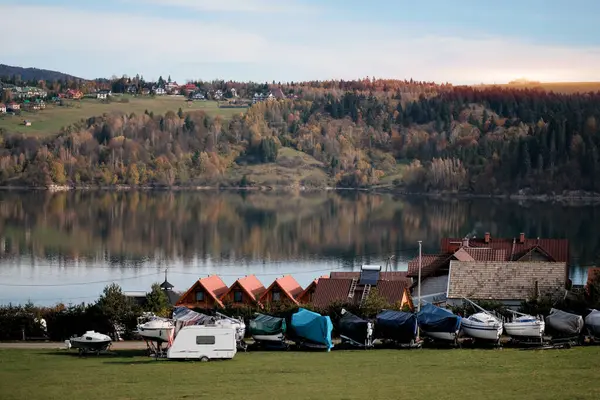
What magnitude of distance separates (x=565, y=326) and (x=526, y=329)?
37.6 inches

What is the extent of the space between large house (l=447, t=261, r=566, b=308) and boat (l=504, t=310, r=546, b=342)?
8920 millimetres

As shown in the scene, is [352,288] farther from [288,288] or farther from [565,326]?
[565,326]

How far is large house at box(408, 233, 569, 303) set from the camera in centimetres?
3972

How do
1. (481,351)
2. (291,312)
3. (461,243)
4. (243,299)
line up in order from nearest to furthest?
(481,351) → (291,312) → (243,299) → (461,243)

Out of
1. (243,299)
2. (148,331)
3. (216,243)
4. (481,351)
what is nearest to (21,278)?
(243,299)

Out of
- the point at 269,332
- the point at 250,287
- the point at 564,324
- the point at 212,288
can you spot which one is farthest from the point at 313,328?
the point at 250,287

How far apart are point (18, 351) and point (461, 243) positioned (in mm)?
24266

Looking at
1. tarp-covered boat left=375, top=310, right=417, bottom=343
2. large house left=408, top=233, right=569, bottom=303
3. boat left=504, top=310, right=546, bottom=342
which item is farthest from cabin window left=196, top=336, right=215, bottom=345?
large house left=408, top=233, right=569, bottom=303

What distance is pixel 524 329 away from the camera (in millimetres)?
24781

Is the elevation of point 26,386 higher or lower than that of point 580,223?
higher

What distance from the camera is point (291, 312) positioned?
2819 centimetres

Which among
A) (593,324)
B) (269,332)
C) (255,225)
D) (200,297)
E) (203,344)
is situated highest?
(593,324)

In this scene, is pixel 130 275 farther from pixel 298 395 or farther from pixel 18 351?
pixel 298 395

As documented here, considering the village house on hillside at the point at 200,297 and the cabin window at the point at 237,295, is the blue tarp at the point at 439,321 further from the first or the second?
the cabin window at the point at 237,295
